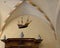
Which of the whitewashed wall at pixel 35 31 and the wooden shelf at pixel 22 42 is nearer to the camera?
the wooden shelf at pixel 22 42

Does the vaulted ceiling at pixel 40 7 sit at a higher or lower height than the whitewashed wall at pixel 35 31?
higher

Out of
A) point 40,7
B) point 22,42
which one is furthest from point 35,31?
point 40,7

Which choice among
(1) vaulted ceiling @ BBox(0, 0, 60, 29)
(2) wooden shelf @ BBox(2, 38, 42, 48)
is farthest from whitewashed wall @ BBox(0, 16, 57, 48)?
(2) wooden shelf @ BBox(2, 38, 42, 48)

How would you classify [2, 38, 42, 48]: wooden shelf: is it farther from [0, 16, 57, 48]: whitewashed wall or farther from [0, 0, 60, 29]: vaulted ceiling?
[0, 0, 60, 29]: vaulted ceiling

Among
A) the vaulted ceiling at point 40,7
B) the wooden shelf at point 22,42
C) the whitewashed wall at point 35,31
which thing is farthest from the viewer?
the whitewashed wall at point 35,31

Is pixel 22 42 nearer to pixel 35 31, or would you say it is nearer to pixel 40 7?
pixel 35 31

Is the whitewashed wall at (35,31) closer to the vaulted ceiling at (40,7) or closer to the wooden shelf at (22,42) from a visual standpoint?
the vaulted ceiling at (40,7)

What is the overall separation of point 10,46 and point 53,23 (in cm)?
180

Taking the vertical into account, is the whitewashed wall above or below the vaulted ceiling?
below

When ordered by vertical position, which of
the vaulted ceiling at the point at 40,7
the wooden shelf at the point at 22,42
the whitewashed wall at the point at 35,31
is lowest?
the wooden shelf at the point at 22,42

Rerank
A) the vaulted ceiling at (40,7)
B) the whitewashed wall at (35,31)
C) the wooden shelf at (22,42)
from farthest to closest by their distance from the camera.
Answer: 1. the whitewashed wall at (35,31)
2. the vaulted ceiling at (40,7)
3. the wooden shelf at (22,42)

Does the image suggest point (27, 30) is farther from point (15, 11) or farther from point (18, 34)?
point (15, 11)

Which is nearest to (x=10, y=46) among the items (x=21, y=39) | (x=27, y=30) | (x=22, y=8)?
(x=21, y=39)

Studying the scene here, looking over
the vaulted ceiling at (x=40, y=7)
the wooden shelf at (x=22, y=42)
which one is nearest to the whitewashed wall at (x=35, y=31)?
the vaulted ceiling at (x=40, y=7)
